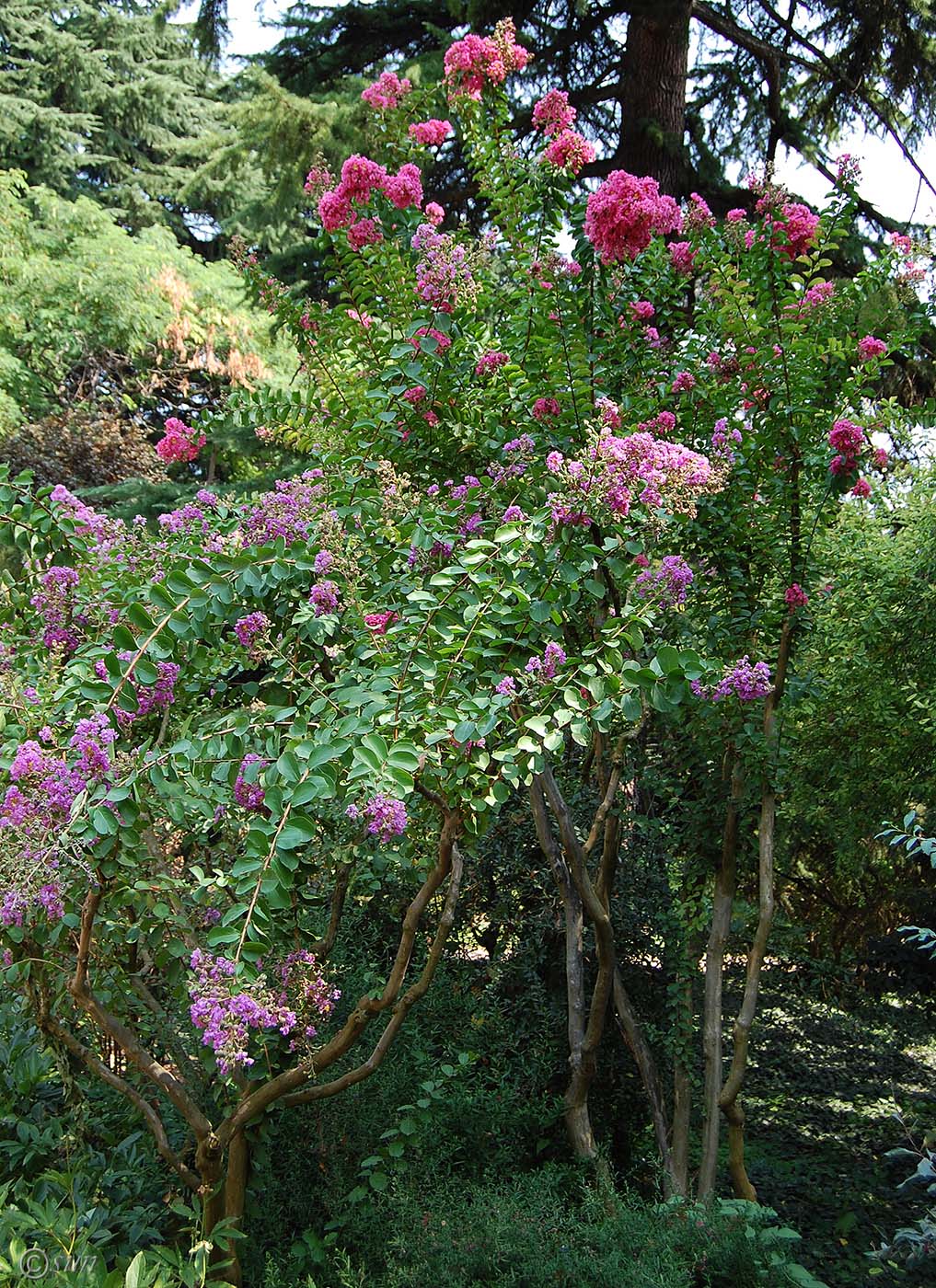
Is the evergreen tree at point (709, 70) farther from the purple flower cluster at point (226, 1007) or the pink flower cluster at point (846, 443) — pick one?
the purple flower cluster at point (226, 1007)

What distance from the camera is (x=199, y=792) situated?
1988mm

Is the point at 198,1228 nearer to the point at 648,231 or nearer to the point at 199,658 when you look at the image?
the point at 199,658

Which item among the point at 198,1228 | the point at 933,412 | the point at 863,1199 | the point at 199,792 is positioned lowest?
the point at 198,1228

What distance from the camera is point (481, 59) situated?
2719mm

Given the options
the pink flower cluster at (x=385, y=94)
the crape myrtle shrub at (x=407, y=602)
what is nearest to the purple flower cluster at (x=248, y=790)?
the crape myrtle shrub at (x=407, y=602)

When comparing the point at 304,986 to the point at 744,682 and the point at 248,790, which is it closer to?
the point at 248,790

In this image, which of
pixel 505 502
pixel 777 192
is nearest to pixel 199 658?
pixel 505 502

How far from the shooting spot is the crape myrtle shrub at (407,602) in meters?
1.87

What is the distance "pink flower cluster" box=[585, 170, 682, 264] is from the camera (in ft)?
7.25

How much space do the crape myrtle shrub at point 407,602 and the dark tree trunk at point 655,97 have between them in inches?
122

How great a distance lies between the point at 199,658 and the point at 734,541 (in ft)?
4.92

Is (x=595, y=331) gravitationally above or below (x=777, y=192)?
below

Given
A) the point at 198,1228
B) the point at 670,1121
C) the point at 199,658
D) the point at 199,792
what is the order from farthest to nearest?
the point at 670,1121 → the point at 198,1228 → the point at 199,658 → the point at 199,792

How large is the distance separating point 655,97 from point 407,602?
4.70 metres
